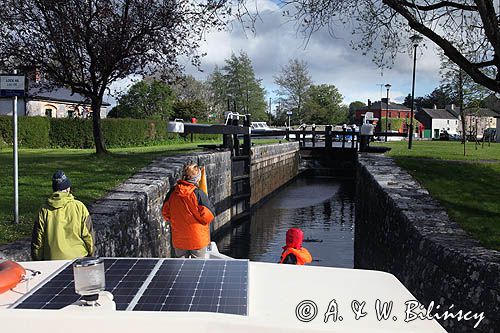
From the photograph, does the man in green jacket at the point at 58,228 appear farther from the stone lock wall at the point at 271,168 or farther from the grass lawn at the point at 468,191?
the stone lock wall at the point at 271,168

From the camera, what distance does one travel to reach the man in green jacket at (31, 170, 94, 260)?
14.6 ft

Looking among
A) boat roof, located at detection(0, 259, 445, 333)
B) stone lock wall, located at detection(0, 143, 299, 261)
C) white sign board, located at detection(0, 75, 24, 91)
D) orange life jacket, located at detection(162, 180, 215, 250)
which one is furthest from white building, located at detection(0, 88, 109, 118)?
boat roof, located at detection(0, 259, 445, 333)

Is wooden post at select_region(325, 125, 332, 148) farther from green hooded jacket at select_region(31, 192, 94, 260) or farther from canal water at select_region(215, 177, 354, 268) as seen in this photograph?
green hooded jacket at select_region(31, 192, 94, 260)

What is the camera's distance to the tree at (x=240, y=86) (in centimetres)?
6009

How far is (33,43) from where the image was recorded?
14.4 meters

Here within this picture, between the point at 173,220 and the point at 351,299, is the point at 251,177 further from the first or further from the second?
the point at 351,299

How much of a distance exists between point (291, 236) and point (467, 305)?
6.12 feet

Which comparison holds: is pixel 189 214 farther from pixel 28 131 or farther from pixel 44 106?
pixel 44 106

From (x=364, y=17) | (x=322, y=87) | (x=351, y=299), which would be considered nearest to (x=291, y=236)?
(x=351, y=299)

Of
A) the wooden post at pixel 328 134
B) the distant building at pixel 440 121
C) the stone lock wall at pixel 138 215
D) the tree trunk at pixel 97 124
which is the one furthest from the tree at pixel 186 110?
the distant building at pixel 440 121

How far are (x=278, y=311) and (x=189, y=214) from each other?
3.50m

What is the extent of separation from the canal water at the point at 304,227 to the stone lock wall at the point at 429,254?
3110 mm

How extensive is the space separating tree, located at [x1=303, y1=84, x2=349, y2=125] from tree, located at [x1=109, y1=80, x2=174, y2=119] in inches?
993

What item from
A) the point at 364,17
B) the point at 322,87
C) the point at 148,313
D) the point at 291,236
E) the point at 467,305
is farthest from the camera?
the point at 322,87
